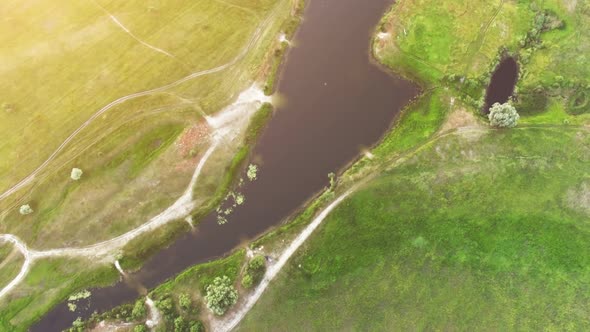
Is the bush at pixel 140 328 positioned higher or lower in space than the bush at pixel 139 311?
lower

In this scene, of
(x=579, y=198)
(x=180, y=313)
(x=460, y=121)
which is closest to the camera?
(x=180, y=313)

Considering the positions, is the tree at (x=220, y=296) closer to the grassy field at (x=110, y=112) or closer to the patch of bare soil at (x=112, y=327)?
the grassy field at (x=110, y=112)

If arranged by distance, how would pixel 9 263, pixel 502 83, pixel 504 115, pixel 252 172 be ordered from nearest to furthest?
pixel 9 263
pixel 504 115
pixel 252 172
pixel 502 83

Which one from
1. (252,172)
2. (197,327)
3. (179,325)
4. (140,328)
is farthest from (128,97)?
(197,327)

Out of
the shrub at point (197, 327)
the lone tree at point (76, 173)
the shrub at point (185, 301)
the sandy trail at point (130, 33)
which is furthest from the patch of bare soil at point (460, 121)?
the lone tree at point (76, 173)

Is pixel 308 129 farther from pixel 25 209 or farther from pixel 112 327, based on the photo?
pixel 25 209

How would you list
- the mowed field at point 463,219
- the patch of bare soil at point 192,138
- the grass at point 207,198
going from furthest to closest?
the patch of bare soil at point 192,138 < the grass at point 207,198 < the mowed field at point 463,219

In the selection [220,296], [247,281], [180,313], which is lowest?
[180,313]
